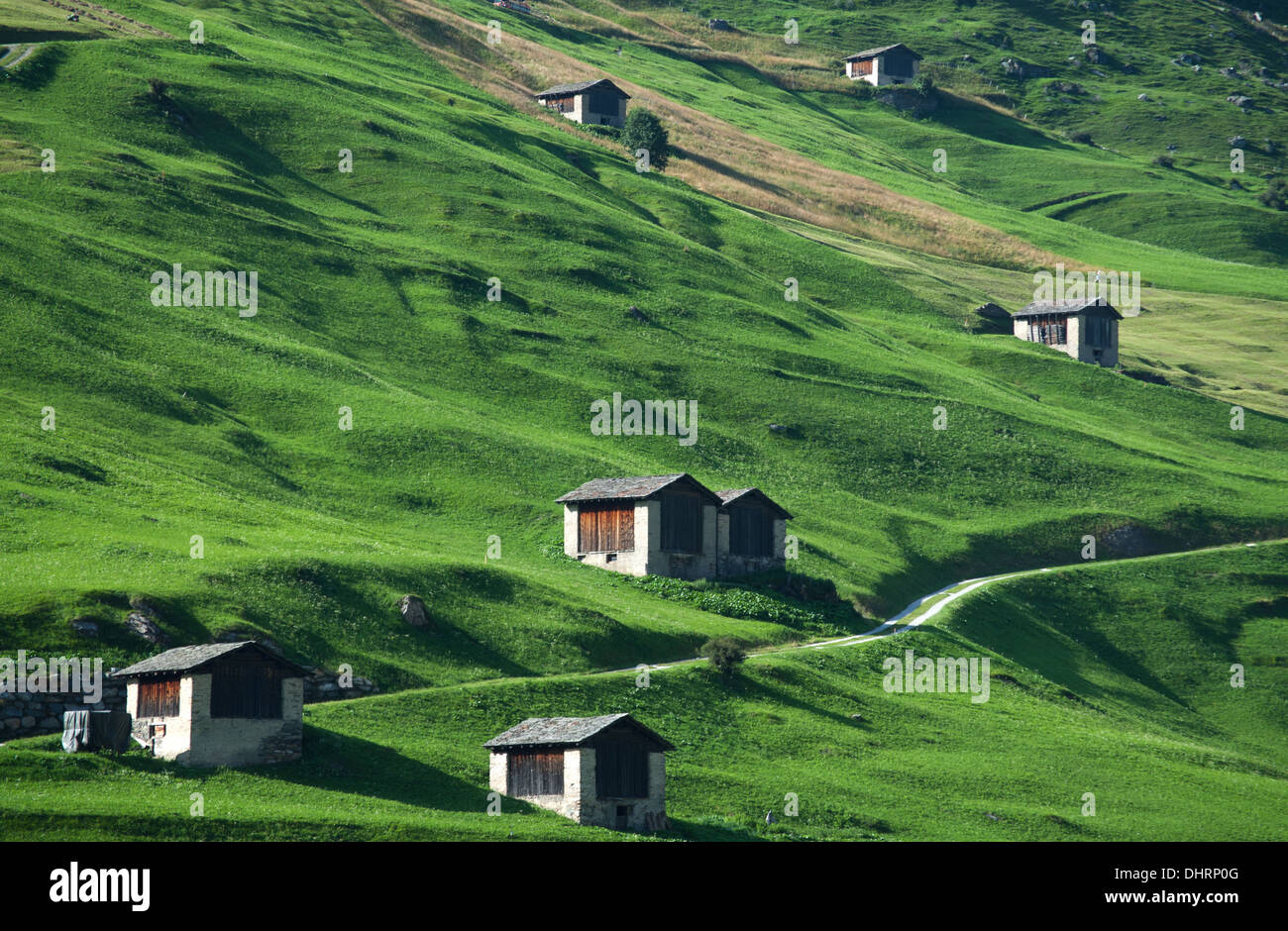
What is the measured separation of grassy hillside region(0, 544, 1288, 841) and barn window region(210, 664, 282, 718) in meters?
2.13

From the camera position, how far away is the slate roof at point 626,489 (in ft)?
262

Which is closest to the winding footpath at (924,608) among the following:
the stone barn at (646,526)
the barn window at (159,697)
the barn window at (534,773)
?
the stone barn at (646,526)

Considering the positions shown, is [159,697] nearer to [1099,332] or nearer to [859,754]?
[859,754]

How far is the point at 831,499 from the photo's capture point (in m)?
97.9

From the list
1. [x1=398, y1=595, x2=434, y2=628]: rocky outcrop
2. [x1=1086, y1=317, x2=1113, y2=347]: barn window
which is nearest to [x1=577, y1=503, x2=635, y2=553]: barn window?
[x1=398, y1=595, x2=434, y2=628]: rocky outcrop

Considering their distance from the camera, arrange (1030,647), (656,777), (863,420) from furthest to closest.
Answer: (863,420) < (1030,647) < (656,777)

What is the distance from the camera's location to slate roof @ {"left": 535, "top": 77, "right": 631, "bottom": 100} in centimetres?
16425

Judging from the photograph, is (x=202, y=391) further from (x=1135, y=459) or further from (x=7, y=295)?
(x=1135, y=459)

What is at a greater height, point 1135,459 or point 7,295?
point 7,295

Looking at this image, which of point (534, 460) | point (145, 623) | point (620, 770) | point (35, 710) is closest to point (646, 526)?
point (534, 460)

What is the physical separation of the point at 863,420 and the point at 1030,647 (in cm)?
3002

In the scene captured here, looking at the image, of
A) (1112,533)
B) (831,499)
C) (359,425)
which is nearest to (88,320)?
(359,425)

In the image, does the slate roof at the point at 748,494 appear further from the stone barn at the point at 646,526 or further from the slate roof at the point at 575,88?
the slate roof at the point at 575,88

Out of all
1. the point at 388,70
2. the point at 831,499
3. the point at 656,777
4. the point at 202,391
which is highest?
the point at 388,70
